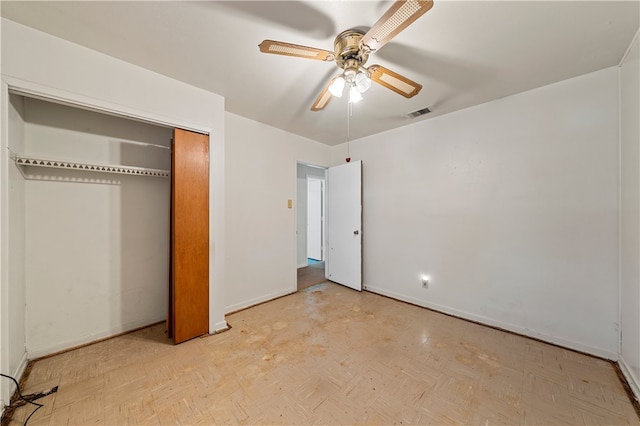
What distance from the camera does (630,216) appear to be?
1790mm

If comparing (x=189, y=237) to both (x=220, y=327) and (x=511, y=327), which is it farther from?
(x=511, y=327)

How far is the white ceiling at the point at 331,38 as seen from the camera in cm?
142

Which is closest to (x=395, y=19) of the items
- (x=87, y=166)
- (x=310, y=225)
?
(x=87, y=166)

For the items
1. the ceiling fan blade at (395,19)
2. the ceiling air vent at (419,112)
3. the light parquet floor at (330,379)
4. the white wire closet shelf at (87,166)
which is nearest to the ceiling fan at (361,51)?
the ceiling fan blade at (395,19)

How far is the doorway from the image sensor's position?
468cm

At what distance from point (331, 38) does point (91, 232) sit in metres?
2.80

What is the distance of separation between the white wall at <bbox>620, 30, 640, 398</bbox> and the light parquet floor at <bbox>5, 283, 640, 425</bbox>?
24 centimetres

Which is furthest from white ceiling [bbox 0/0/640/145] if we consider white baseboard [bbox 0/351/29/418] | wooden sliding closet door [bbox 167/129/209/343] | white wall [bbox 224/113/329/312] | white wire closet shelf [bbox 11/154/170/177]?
white baseboard [bbox 0/351/29/418]

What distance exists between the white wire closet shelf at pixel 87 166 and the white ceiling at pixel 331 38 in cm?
95

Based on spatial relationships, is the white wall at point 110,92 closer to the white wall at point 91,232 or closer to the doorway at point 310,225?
the white wall at point 91,232

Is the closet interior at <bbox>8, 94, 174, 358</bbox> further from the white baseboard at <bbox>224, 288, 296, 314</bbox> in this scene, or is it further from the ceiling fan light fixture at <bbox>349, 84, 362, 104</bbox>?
the ceiling fan light fixture at <bbox>349, 84, 362, 104</bbox>

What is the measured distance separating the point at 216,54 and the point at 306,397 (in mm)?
2687

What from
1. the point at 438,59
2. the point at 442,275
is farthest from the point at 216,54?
the point at 442,275

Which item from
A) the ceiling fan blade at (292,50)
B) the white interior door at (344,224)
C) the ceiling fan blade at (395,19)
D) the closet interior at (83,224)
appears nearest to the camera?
the ceiling fan blade at (395,19)
